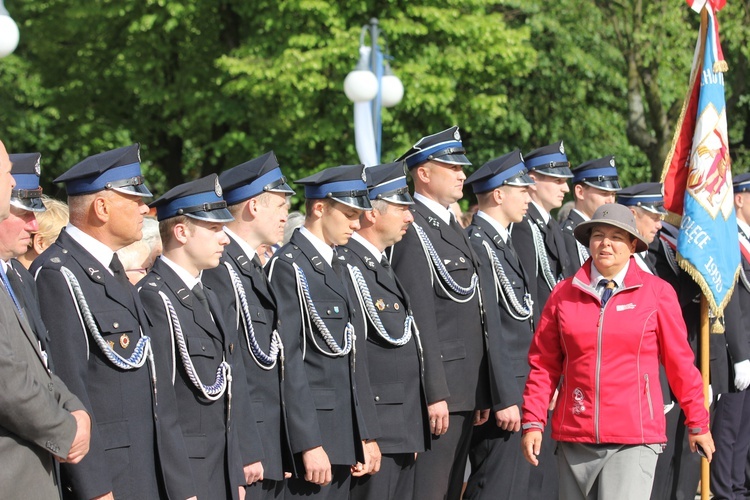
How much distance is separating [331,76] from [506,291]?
11487 mm

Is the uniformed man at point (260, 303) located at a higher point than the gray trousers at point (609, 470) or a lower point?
higher

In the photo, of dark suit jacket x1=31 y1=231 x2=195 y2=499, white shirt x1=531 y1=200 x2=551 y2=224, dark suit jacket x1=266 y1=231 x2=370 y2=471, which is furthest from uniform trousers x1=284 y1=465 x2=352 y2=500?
white shirt x1=531 y1=200 x2=551 y2=224

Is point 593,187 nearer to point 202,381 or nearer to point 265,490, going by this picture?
point 265,490

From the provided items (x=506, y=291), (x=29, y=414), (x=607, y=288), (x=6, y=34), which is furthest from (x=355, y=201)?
(x=6, y=34)

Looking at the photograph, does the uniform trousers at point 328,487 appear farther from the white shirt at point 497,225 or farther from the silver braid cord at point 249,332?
the white shirt at point 497,225

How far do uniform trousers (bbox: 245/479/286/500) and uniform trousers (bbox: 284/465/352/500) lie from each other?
5 centimetres

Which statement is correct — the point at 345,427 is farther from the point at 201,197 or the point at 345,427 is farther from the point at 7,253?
the point at 7,253

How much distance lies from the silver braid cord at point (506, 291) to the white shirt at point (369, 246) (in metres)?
1.11

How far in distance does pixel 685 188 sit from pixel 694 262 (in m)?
0.56

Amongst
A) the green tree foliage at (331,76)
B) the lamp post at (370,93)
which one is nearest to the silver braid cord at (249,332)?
the lamp post at (370,93)

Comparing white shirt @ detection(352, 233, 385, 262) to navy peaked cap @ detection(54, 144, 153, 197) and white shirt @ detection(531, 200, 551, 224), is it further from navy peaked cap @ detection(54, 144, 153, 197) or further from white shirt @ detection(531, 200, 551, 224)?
white shirt @ detection(531, 200, 551, 224)

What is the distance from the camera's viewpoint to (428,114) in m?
19.5

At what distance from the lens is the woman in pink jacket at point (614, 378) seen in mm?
5820

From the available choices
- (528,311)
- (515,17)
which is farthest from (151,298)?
(515,17)
